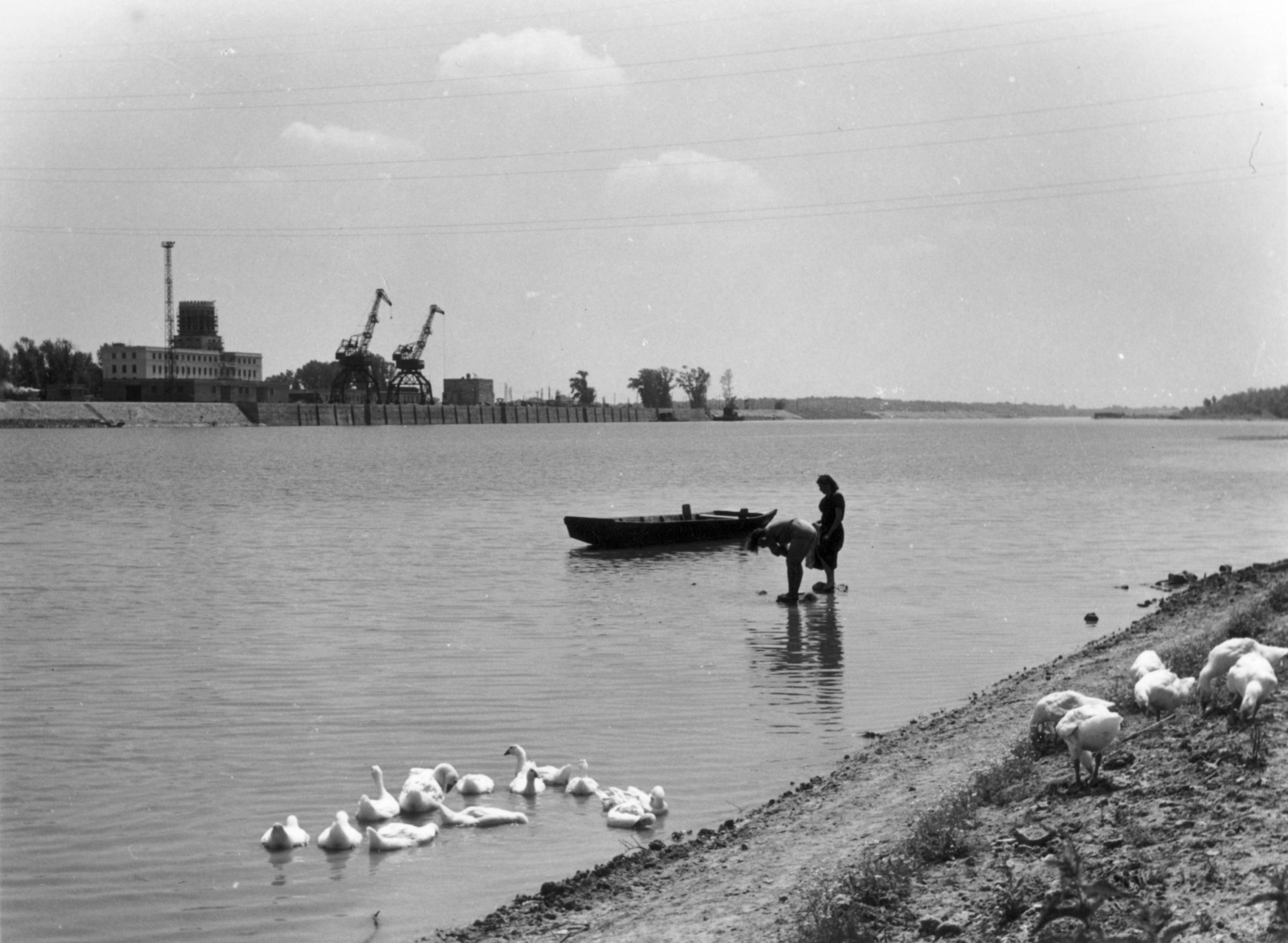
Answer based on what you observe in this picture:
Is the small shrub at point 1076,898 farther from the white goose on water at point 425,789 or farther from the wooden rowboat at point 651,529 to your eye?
the wooden rowboat at point 651,529

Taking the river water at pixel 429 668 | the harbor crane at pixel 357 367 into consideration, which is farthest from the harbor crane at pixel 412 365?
the river water at pixel 429 668

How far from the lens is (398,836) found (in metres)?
9.62

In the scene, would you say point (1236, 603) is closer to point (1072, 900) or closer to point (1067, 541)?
point (1072, 900)

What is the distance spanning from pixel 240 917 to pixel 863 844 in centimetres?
398

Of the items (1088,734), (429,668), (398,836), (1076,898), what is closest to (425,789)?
(398,836)

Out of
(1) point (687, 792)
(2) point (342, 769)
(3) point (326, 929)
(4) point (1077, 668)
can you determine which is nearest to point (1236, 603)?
(4) point (1077, 668)

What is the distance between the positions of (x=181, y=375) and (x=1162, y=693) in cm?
19405

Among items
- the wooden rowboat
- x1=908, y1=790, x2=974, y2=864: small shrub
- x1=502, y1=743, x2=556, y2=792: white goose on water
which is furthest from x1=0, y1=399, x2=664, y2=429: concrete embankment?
x1=908, y1=790, x2=974, y2=864: small shrub

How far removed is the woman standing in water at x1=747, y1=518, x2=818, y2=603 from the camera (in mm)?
21906

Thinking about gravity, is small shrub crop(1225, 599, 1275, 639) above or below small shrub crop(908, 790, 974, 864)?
above

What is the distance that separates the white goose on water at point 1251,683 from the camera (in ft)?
25.5

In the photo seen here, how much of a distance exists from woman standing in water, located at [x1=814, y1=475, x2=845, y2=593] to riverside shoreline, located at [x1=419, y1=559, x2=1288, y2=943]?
11143 mm

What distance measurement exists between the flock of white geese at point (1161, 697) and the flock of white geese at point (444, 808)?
3.15 meters

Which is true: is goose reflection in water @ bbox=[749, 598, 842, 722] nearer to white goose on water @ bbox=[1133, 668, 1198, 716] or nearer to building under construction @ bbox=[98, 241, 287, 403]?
white goose on water @ bbox=[1133, 668, 1198, 716]
